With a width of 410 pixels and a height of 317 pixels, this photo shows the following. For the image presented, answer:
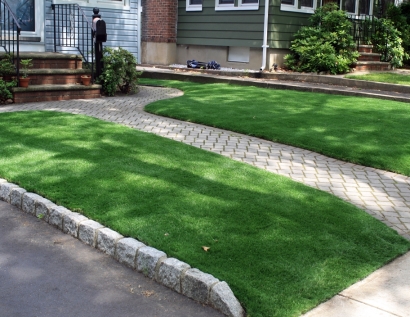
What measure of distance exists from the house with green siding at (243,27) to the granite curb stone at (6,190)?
11.5 metres

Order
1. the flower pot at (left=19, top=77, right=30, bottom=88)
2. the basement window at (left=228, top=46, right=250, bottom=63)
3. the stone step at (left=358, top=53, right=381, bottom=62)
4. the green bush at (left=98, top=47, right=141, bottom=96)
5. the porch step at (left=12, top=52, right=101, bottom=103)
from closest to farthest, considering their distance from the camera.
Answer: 1. the flower pot at (left=19, top=77, right=30, bottom=88)
2. the porch step at (left=12, top=52, right=101, bottom=103)
3. the green bush at (left=98, top=47, right=141, bottom=96)
4. the stone step at (left=358, top=53, right=381, bottom=62)
5. the basement window at (left=228, top=46, right=250, bottom=63)

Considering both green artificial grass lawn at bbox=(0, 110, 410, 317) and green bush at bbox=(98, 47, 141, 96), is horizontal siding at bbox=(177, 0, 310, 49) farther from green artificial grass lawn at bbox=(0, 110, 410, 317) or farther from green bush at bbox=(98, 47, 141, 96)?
green artificial grass lawn at bbox=(0, 110, 410, 317)

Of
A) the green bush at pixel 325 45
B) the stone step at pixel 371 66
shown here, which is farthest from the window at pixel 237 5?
the stone step at pixel 371 66

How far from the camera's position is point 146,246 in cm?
437

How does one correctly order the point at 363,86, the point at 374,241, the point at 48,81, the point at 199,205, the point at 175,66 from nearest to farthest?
1. the point at 374,241
2. the point at 199,205
3. the point at 48,81
4. the point at 363,86
5. the point at 175,66

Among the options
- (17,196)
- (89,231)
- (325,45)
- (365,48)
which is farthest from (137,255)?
(365,48)

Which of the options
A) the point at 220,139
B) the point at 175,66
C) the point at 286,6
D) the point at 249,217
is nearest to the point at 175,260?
the point at 249,217

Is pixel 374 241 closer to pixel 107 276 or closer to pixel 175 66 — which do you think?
pixel 107 276

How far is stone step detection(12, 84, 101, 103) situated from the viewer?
35.7ft

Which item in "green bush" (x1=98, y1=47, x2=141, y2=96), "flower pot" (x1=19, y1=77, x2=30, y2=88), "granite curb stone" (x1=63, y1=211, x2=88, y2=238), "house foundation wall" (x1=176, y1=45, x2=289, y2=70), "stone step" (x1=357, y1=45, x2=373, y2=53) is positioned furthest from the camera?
"stone step" (x1=357, y1=45, x2=373, y2=53)

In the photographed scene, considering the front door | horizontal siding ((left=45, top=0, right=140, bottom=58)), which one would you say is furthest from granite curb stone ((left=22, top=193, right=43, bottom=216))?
horizontal siding ((left=45, top=0, right=140, bottom=58))

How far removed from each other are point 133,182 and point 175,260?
5.97ft

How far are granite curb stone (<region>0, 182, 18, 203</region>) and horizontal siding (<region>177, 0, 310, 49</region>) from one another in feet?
38.6

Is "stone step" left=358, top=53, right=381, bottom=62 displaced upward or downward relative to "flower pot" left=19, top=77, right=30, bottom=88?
upward
